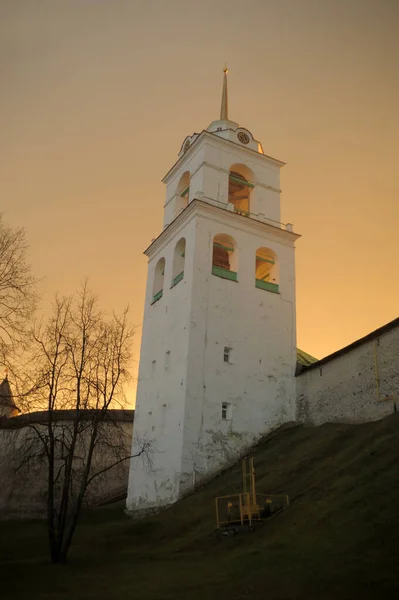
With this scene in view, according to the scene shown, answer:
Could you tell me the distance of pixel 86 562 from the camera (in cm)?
1391

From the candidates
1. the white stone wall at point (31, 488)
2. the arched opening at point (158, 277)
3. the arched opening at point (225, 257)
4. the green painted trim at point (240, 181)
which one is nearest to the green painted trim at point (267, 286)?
the arched opening at point (225, 257)

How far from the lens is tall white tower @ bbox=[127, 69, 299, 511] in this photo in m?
22.8

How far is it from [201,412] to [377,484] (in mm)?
10842

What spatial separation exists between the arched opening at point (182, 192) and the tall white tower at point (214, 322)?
74 mm

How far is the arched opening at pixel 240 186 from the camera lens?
29641 millimetres

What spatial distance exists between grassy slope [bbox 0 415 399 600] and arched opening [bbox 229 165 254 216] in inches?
582

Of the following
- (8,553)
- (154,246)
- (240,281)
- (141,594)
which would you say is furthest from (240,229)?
(141,594)

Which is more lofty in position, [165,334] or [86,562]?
[165,334]

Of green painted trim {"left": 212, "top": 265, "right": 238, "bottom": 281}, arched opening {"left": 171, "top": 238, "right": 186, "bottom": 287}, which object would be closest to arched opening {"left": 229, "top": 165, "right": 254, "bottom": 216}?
arched opening {"left": 171, "top": 238, "right": 186, "bottom": 287}

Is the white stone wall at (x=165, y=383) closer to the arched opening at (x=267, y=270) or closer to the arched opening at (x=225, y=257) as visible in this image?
the arched opening at (x=225, y=257)

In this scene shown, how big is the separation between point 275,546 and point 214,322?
1334 cm

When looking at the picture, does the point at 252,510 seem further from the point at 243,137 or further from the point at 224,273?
the point at 243,137

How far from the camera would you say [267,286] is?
27.1 metres

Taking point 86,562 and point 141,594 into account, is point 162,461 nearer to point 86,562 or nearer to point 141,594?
point 86,562
